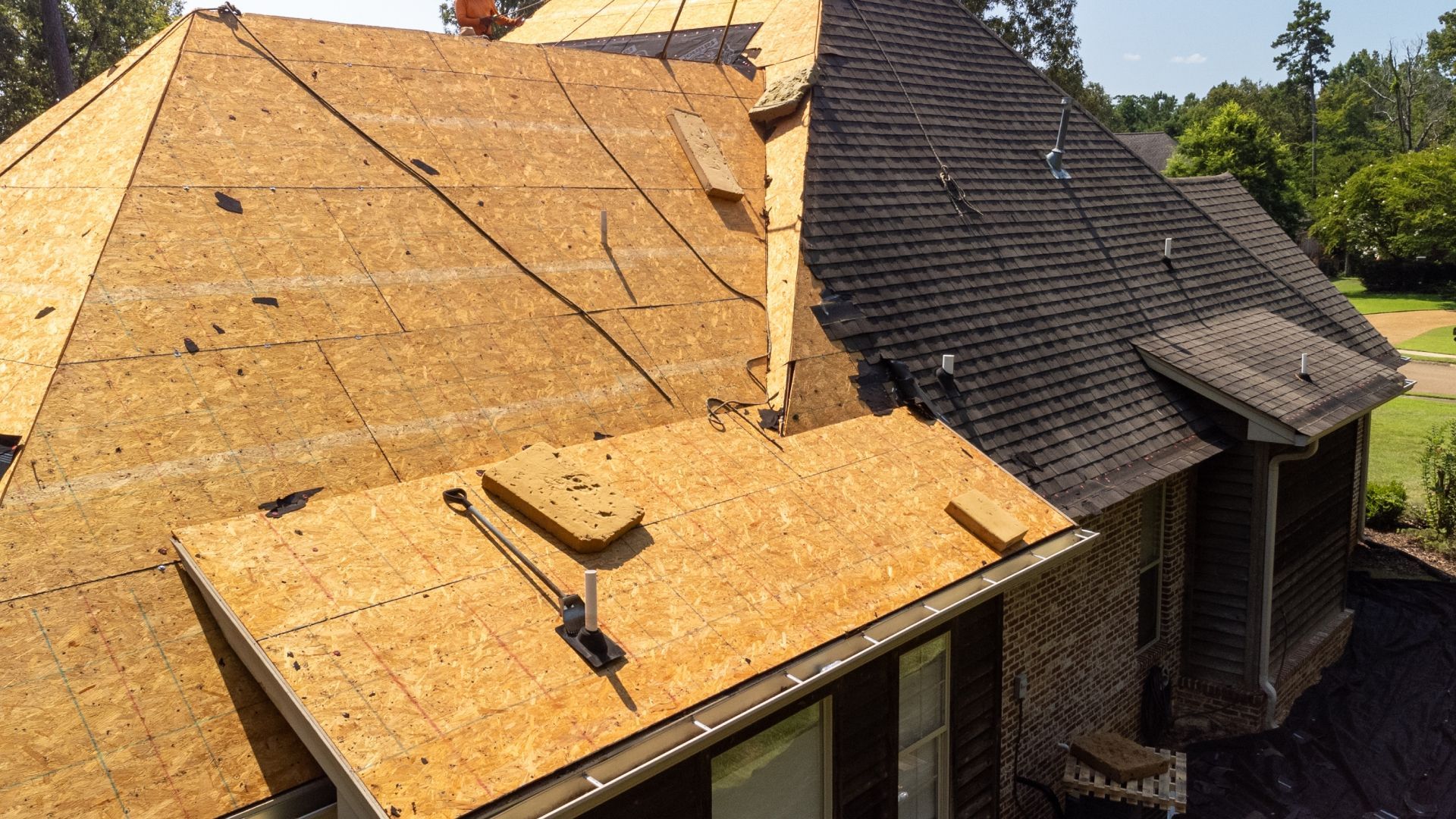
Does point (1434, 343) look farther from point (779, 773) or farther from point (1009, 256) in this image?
point (779, 773)

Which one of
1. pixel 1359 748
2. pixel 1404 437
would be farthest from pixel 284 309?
pixel 1404 437

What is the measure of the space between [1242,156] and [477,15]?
43.1 metres

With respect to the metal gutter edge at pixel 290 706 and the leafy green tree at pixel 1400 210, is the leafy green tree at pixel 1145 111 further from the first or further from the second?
the metal gutter edge at pixel 290 706

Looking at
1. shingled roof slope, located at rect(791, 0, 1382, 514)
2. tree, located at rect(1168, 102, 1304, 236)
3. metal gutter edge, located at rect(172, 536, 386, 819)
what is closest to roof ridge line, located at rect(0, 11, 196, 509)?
metal gutter edge, located at rect(172, 536, 386, 819)

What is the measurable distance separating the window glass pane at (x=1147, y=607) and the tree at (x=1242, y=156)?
1528 inches

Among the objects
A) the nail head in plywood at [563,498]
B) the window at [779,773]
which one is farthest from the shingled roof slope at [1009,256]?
the nail head in plywood at [563,498]

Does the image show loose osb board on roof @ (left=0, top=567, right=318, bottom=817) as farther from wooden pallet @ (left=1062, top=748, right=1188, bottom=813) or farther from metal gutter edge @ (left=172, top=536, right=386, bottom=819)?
wooden pallet @ (left=1062, top=748, right=1188, bottom=813)

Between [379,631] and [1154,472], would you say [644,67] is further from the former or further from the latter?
[379,631]

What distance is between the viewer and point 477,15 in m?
11.1

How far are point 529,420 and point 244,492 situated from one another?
172cm

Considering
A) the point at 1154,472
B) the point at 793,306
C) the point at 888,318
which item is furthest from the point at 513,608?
the point at 1154,472

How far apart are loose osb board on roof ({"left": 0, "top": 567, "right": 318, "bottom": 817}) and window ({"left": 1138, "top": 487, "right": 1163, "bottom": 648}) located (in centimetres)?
836

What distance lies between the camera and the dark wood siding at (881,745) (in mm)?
5145

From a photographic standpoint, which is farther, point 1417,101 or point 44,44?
point 1417,101
